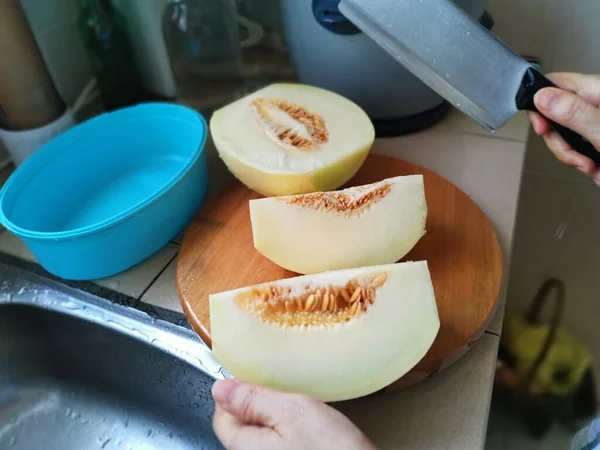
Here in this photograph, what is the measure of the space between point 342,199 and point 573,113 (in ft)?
0.82

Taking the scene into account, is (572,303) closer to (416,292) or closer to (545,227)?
(545,227)

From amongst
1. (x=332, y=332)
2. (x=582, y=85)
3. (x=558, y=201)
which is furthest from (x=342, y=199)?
(x=558, y=201)

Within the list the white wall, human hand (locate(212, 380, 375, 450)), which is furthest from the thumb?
the white wall

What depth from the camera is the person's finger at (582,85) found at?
616 mm

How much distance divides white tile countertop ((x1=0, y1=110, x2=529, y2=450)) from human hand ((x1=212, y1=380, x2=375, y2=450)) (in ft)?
0.32

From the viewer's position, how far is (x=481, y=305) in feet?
1.86

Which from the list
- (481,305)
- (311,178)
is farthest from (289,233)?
(481,305)

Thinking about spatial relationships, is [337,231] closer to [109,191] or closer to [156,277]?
[156,277]

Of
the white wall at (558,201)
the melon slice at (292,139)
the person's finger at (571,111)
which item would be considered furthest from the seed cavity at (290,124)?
the white wall at (558,201)

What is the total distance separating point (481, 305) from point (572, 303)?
24.5 inches

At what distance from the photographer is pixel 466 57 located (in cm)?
60

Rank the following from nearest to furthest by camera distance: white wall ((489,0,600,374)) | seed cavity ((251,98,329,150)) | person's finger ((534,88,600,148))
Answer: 1. person's finger ((534,88,600,148))
2. seed cavity ((251,98,329,150))
3. white wall ((489,0,600,374))

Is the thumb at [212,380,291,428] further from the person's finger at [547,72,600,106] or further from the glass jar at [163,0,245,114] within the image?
the glass jar at [163,0,245,114]

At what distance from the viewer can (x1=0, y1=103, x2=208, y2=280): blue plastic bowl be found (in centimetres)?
63
